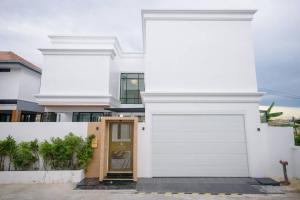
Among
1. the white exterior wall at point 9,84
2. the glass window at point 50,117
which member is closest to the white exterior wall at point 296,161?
the glass window at point 50,117

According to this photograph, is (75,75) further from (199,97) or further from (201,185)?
(201,185)

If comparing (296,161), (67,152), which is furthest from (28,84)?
(296,161)

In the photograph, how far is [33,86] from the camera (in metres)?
14.9

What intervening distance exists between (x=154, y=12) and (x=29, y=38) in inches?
678

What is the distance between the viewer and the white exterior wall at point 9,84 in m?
13.2

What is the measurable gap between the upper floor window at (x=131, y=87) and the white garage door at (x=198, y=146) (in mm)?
7052

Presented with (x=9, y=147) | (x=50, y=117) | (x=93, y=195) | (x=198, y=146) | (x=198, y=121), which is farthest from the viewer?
(x=50, y=117)

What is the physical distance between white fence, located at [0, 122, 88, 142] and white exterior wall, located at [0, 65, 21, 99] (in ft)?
20.7

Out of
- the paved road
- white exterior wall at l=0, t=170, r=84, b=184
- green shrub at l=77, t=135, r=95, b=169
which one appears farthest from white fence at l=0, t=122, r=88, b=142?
the paved road

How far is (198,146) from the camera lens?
8.20 meters

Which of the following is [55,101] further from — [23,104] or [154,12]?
[154,12]

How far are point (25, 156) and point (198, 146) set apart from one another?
7.70 metres

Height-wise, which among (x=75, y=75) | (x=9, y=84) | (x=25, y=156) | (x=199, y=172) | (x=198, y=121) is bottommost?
(x=199, y=172)

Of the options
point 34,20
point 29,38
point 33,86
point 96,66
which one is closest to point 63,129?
point 96,66
